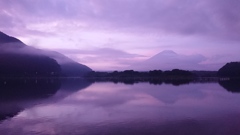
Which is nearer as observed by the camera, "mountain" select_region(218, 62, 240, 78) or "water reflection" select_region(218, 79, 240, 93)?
"water reflection" select_region(218, 79, 240, 93)

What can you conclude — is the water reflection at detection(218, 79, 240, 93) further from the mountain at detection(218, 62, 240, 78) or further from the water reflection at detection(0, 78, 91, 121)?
the mountain at detection(218, 62, 240, 78)

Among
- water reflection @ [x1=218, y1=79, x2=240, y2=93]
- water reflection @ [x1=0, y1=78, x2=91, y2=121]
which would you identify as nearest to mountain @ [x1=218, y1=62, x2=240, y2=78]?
water reflection @ [x1=218, y1=79, x2=240, y2=93]

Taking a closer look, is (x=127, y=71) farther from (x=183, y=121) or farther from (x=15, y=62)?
(x=183, y=121)

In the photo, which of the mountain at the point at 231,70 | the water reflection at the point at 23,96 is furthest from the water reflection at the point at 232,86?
the mountain at the point at 231,70

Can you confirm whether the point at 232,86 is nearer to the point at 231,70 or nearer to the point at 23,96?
the point at 23,96

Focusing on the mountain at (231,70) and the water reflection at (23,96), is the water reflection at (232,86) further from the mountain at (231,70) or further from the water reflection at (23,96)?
the mountain at (231,70)

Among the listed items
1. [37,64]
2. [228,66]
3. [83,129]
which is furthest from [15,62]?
[83,129]

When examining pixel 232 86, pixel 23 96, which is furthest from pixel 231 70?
pixel 23 96

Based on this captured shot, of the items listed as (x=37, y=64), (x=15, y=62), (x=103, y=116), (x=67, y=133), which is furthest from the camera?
(x=37, y=64)

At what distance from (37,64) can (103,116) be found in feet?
472

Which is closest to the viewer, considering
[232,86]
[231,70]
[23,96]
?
[23,96]

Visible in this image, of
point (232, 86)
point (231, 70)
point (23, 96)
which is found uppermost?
point (231, 70)

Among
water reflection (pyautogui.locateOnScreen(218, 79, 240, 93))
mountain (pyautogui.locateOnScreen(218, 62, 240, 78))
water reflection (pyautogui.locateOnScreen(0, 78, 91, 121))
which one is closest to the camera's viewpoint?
water reflection (pyautogui.locateOnScreen(0, 78, 91, 121))

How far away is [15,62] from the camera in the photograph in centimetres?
14325
